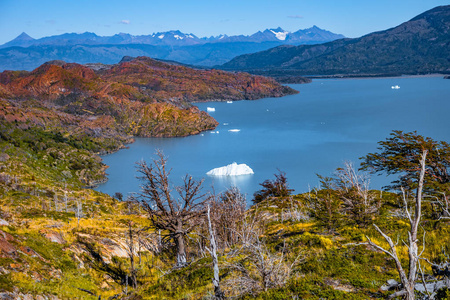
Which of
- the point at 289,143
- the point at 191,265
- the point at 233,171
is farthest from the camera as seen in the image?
the point at 289,143

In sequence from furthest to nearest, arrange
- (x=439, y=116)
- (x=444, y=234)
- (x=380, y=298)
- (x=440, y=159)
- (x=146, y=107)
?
(x=146, y=107)
(x=439, y=116)
(x=440, y=159)
(x=444, y=234)
(x=380, y=298)

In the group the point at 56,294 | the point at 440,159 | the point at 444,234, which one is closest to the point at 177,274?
the point at 56,294

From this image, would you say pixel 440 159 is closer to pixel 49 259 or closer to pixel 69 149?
pixel 49 259

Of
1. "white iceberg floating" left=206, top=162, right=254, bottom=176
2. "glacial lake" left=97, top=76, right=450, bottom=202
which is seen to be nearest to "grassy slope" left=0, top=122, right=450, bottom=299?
"glacial lake" left=97, top=76, right=450, bottom=202

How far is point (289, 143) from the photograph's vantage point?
394 ft

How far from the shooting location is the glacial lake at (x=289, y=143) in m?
88.4

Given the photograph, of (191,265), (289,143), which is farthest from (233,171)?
(191,265)

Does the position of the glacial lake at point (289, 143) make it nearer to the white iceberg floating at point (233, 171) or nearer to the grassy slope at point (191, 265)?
the white iceberg floating at point (233, 171)

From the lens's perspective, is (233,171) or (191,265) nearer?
(191,265)

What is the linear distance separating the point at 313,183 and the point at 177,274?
66.5m

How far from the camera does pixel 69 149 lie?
119 meters

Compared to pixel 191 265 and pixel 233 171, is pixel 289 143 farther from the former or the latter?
pixel 191 265

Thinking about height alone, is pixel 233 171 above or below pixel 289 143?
below

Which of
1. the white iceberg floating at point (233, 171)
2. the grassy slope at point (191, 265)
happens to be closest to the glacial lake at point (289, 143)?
the white iceberg floating at point (233, 171)
